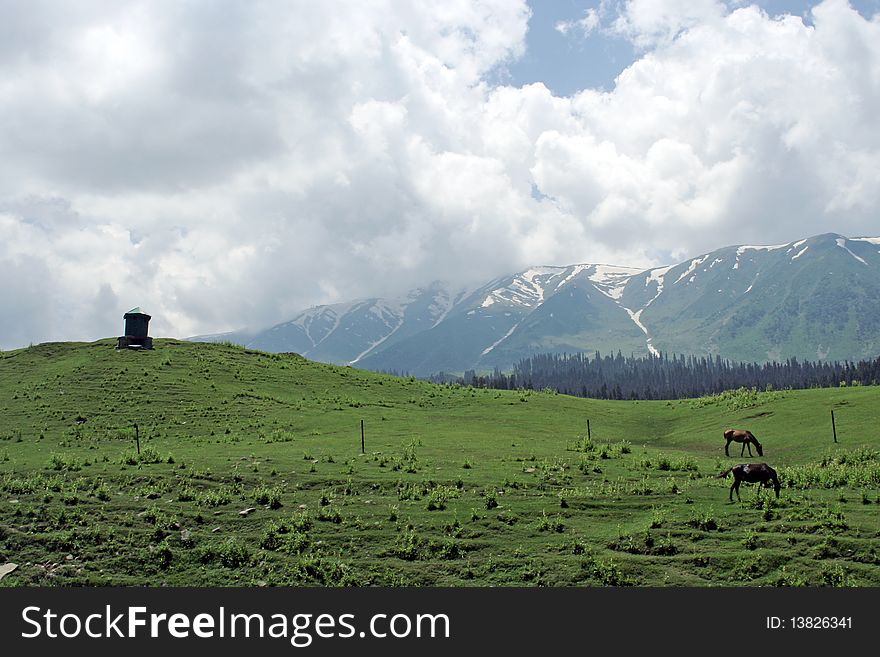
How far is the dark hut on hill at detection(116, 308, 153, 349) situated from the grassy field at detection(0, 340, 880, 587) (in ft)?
76.6

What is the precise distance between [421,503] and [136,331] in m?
63.9

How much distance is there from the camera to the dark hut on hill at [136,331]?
7669 centimetres

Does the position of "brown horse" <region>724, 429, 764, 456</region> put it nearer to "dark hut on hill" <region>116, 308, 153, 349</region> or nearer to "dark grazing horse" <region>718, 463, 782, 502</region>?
"dark grazing horse" <region>718, 463, 782, 502</region>

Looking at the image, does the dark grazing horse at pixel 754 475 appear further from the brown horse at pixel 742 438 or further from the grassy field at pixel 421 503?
the brown horse at pixel 742 438

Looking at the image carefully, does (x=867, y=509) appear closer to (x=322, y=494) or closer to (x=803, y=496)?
(x=803, y=496)

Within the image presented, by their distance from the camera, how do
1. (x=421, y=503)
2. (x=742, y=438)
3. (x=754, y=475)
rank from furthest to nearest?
(x=742, y=438), (x=421, y=503), (x=754, y=475)

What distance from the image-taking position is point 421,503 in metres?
25.6

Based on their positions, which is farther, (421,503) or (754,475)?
(421,503)

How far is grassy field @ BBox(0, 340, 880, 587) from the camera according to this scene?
63.5ft

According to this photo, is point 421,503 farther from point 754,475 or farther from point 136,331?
point 136,331

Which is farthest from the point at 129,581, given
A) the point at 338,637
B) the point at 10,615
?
the point at 338,637

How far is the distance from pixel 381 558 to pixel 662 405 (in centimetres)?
5871

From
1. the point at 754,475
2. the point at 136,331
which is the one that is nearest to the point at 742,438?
the point at 754,475

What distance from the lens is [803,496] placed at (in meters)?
25.3
